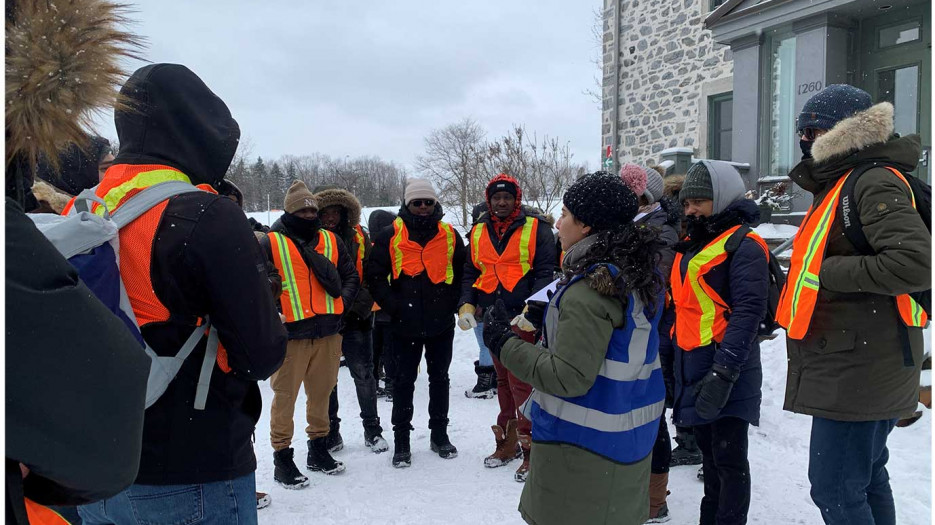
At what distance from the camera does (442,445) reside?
4461 millimetres

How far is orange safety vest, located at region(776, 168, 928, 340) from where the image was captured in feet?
7.32

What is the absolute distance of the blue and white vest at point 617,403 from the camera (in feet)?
7.04

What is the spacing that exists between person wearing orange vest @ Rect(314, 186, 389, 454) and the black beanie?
8.88 feet

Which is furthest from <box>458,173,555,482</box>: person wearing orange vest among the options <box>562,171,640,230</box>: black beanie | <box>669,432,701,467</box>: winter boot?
<box>562,171,640,230</box>: black beanie

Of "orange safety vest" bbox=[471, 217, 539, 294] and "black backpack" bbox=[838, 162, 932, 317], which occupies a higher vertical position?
"black backpack" bbox=[838, 162, 932, 317]

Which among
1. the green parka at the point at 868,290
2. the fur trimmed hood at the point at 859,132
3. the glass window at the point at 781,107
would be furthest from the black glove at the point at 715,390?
the glass window at the point at 781,107

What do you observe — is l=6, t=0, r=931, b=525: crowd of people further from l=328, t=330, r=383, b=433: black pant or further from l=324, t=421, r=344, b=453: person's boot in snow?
l=328, t=330, r=383, b=433: black pant

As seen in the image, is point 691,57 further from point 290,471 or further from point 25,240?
point 25,240

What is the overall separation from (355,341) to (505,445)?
4.80 ft

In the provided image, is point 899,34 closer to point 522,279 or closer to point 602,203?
point 522,279

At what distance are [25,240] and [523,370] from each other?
5.29ft

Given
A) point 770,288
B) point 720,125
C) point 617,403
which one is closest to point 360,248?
point 770,288

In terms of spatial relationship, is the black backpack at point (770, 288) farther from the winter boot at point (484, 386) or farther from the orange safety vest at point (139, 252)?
the winter boot at point (484, 386)

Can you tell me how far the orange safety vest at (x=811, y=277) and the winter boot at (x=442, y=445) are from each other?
8.68 ft
